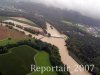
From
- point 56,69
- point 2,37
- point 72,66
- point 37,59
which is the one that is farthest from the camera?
point 2,37

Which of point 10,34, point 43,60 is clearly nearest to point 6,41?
point 10,34

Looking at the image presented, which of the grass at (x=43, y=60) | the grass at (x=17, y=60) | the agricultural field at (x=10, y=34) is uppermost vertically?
the agricultural field at (x=10, y=34)

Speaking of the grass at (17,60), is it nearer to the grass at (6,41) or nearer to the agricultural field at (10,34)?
the grass at (6,41)

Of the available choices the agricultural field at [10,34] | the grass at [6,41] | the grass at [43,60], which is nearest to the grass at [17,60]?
the grass at [43,60]

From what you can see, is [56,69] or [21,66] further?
[56,69]

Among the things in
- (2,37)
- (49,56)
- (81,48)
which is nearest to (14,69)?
(49,56)

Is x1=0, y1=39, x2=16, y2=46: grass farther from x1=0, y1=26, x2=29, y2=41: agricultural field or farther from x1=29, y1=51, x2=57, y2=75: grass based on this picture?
x1=29, y1=51, x2=57, y2=75: grass

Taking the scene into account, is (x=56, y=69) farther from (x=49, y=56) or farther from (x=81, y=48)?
(x=81, y=48)
